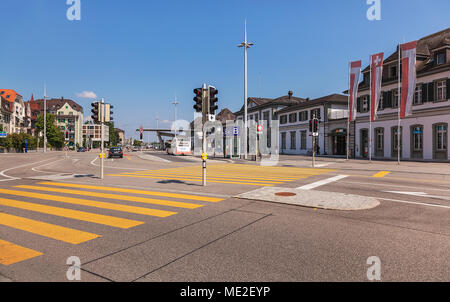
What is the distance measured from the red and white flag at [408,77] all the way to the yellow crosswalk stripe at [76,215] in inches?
1100

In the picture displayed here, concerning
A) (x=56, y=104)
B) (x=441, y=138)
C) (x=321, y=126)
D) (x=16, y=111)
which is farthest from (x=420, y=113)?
(x=56, y=104)

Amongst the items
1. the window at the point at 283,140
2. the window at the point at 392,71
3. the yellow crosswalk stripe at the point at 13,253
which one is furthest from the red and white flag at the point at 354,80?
the yellow crosswalk stripe at the point at 13,253

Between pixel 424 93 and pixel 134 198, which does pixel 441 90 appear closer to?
pixel 424 93

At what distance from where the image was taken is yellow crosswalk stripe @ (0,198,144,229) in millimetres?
5461

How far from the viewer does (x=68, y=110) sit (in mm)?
106938

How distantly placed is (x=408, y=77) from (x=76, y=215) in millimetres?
29575

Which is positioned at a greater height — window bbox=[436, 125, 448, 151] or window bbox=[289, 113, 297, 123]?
window bbox=[289, 113, 297, 123]

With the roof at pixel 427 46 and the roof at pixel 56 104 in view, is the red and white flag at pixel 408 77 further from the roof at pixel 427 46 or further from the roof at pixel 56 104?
the roof at pixel 56 104

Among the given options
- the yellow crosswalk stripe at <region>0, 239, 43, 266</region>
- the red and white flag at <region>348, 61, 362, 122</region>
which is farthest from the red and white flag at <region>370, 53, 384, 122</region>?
the yellow crosswalk stripe at <region>0, 239, 43, 266</region>

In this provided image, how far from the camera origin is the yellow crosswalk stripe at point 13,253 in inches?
145

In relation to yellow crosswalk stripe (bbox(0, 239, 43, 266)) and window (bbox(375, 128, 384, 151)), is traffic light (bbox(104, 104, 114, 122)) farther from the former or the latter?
window (bbox(375, 128, 384, 151))

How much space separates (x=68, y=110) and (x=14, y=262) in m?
120
